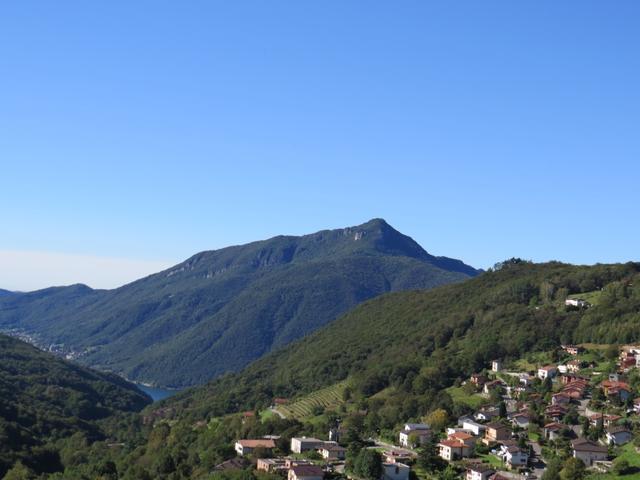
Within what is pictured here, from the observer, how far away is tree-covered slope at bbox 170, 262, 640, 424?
78500 millimetres

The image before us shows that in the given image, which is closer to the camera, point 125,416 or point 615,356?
point 615,356

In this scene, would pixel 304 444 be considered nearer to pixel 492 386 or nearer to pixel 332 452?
pixel 332 452

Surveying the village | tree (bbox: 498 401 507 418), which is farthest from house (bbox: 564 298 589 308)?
tree (bbox: 498 401 507 418)

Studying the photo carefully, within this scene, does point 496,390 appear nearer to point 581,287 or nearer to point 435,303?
point 581,287

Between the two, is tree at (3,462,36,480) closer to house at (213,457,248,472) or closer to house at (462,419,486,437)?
house at (213,457,248,472)

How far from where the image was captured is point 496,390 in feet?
216

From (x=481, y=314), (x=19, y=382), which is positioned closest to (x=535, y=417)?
(x=481, y=314)

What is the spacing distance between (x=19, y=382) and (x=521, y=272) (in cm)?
7745

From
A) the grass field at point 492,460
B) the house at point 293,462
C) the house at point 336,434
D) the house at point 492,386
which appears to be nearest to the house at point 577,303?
the house at point 492,386

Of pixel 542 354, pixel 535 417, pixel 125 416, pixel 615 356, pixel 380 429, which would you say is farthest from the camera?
pixel 125 416

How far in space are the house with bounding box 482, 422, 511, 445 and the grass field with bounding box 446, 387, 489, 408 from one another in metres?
10.0

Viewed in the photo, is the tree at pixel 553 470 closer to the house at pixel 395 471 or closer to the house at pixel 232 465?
the house at pixel 395 471

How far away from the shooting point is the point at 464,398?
6812cm

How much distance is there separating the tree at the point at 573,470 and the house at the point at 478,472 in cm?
398
